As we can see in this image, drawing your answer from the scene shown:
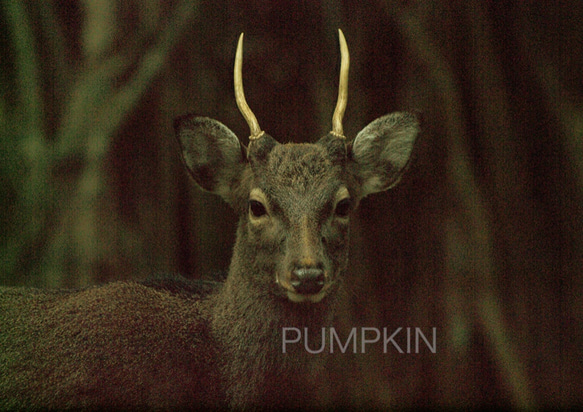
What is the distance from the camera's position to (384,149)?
9.32 feet

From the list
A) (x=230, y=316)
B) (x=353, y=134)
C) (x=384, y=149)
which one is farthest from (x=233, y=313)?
(x=353, y=134)

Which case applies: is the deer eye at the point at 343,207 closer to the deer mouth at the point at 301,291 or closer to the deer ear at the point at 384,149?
the deer ear at the point at 384,149

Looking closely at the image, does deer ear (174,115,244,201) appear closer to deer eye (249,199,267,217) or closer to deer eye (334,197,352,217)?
deer eye (249,199,267,217)

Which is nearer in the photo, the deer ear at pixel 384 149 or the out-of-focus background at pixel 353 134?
the deer ear at pixel 384 149

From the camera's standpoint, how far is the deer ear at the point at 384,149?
9.14 ft

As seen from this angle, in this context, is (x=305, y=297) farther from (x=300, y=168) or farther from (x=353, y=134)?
(x=353, y=134)

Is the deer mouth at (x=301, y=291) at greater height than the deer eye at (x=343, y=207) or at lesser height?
lesser

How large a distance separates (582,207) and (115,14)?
2.39 m

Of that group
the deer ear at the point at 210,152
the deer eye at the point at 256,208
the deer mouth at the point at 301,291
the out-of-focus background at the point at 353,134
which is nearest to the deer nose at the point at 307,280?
the deer mouth at the point at 301,291

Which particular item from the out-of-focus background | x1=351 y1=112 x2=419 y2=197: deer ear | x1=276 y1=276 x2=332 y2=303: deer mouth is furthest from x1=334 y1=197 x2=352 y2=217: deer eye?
the out-of-focus background

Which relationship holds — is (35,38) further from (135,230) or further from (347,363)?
(347,363)

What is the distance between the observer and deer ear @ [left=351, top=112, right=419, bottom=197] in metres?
2.79

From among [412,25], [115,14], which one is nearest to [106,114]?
[115,14]

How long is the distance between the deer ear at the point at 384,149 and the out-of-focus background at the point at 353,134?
1.25 feet
